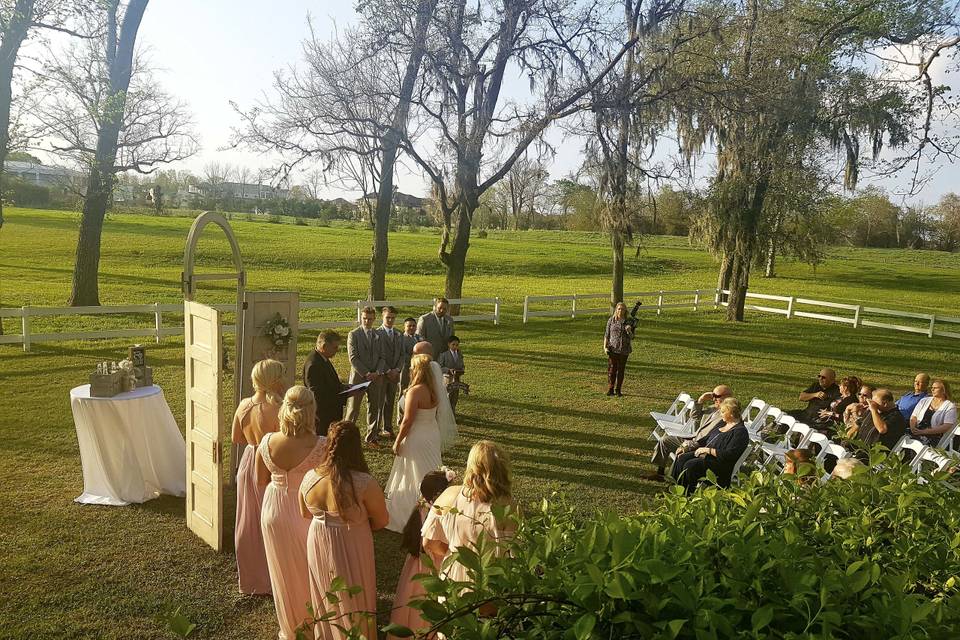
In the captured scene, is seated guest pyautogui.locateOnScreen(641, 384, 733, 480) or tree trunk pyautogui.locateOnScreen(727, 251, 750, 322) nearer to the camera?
seated guest pyautogui.locateOnScreen(641, 384, 733, 480)

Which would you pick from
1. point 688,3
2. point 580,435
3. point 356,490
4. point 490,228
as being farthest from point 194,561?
point 490,228

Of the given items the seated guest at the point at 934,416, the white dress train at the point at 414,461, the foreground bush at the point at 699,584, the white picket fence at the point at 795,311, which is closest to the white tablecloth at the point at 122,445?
the white dress train at the point at 414,461

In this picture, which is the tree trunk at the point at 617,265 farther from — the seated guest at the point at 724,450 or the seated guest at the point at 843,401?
the seated guest at the point at 724,450

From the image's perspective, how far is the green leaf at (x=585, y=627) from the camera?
1.50 m

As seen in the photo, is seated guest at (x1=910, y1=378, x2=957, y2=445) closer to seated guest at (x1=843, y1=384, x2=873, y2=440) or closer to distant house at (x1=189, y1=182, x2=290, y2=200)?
seated guest at (x1=843, y1=384, x2=873, y2=440)

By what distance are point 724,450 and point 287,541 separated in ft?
14.3

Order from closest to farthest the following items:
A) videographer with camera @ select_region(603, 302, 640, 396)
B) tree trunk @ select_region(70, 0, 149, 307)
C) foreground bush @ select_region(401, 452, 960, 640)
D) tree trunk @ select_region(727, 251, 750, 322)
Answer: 1. foreground bush @ select_region(401, 452, 960, 640)
2. videographer with camera @ select_region(603, 302, 640, 396)
3. tree trunk @ select_region(70, 0, 149, 307)
4. tree trunk @ select_region(727, 251, 750, 322)

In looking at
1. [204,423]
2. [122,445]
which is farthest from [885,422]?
[122,445]

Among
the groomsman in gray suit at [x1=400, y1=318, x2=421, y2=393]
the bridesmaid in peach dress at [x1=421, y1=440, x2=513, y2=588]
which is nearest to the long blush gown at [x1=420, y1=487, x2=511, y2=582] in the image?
the bridesmaid in peach dress at [x1=421, y1=440, x2=513, y2=588]

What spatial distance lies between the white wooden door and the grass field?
257 millimetres

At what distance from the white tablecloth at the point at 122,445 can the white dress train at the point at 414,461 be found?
2379 mm

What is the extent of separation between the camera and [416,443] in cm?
657

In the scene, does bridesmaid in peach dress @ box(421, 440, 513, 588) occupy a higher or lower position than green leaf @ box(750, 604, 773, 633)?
lower

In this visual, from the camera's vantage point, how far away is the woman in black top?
40.2 feet
